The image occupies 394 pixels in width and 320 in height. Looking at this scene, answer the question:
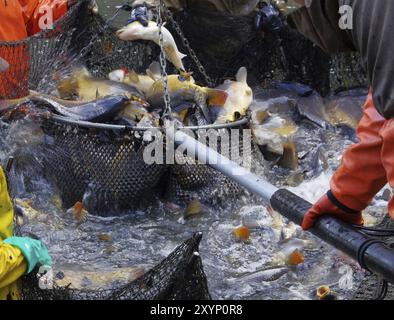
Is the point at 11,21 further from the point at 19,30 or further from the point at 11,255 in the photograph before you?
the point at 11,255

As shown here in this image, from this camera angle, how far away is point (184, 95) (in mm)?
5891

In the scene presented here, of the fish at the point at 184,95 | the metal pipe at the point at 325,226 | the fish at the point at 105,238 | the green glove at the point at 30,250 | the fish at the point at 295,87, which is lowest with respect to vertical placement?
the fish at the point at 105,238

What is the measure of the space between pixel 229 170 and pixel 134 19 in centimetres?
324

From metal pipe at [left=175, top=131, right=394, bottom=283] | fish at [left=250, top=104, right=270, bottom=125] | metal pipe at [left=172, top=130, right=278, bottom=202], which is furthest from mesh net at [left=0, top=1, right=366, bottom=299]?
metal pipe at [left=175, top=131, right=394, bottom=283]

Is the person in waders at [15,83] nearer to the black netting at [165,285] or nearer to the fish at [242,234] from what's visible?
the black netting at [165,285]

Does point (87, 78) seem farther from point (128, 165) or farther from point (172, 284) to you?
point (172, 284)

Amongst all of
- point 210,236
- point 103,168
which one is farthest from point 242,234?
point 103,168

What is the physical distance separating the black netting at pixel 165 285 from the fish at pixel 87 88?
8.61 ft

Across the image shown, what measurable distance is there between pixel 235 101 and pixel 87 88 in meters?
1.27

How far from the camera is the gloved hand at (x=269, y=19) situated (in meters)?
7.23

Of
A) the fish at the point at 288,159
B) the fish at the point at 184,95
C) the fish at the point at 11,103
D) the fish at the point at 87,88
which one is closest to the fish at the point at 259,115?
the fish at the point at 288,159

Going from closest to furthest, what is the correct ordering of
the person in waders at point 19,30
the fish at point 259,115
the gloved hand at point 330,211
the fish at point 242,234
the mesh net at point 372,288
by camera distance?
the gloved hand at point 330,211
the mesh net at point 372,288
the fish at point 242,234
the person in waders at point 19,30
the fish at point 259,115

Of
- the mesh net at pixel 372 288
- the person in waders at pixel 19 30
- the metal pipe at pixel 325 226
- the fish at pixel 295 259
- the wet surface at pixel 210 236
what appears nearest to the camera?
the metal pipe at pixel 325 226

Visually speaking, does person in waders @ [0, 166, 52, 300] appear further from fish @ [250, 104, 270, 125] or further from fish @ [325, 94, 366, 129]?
fish @ [325, 94, 366, 129]
